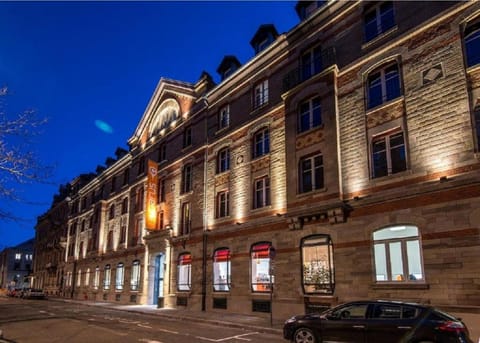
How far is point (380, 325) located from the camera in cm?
898

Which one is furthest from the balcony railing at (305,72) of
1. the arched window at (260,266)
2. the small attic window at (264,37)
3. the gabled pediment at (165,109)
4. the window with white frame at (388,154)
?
the gabled pediment at (165,109)

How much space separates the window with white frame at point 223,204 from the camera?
2277 cm

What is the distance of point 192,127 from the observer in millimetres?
27562

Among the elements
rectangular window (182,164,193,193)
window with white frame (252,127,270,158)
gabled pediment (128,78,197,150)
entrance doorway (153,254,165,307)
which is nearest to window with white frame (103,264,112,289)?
entrance doorway (153,254,165,307)

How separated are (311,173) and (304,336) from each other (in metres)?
8.75

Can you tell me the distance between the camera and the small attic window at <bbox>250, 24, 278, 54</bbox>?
74.7 ft

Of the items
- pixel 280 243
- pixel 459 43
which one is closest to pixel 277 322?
pixel 280 243

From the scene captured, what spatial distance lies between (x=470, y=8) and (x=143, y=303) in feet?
88.4

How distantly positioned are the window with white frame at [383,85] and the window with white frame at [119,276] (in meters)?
26.3

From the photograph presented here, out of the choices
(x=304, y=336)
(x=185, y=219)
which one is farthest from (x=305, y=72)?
(x=304, y=336)

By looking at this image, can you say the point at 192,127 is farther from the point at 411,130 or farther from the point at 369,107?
the point at 411,130

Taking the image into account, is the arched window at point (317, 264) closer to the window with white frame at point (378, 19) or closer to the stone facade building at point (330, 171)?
the stone facade building at point (330, 171)

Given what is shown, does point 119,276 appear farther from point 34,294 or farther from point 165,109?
point 165,109

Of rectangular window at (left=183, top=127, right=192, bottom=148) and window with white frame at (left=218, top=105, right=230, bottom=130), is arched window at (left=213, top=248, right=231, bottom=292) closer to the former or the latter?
window with white frame at (left=218, top=105, right=230, bottom=130)
